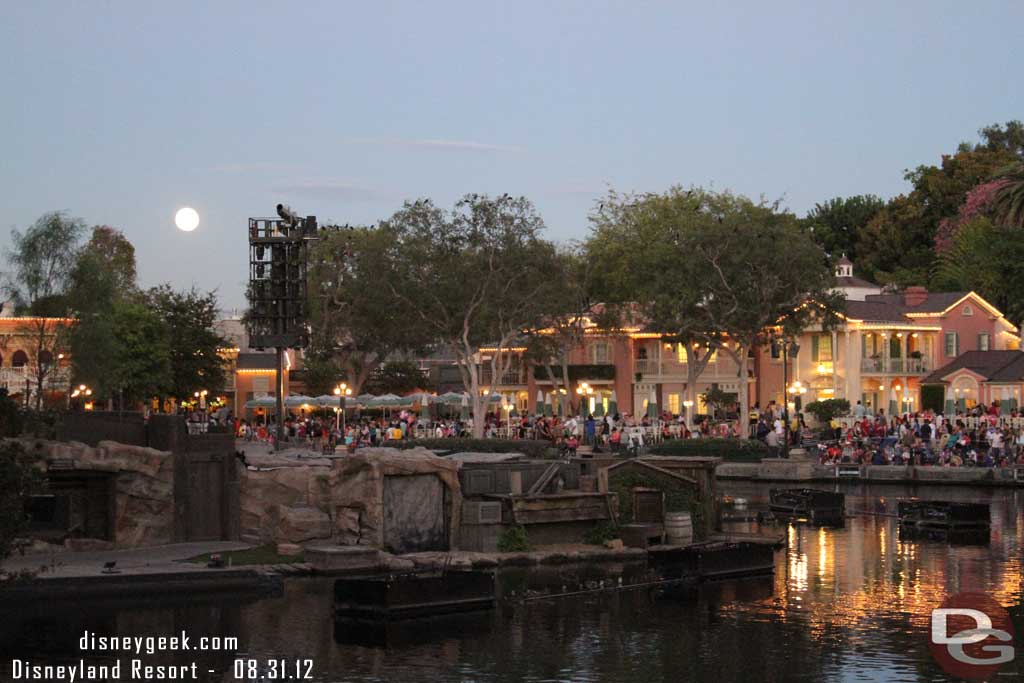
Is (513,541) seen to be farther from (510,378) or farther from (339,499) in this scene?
(510,378)

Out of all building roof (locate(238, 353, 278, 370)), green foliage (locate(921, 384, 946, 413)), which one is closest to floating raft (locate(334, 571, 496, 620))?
green foliage (locate(921, 384, 946, 413))

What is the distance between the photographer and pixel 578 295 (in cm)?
7262

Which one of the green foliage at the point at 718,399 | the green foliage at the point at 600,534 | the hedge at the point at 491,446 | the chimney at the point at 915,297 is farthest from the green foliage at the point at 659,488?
the chimney at the point at 915,297

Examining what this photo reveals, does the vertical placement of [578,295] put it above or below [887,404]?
above

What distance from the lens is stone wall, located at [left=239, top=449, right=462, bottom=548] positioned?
107ft

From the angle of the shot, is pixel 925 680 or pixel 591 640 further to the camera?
pixel 591 640

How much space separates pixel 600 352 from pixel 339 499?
2246 inches

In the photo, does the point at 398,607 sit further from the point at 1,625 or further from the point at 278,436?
the point at 278,436

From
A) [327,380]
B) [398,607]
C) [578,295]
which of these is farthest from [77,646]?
[327,380]

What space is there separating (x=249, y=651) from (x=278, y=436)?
1199 inches

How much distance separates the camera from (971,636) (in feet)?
83.5

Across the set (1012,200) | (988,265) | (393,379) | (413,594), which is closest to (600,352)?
(393,379)

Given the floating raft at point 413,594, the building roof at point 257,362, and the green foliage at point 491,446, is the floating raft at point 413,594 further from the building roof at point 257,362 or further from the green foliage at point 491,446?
the building roof at point 257,362

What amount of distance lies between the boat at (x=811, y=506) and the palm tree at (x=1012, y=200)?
29.7m
